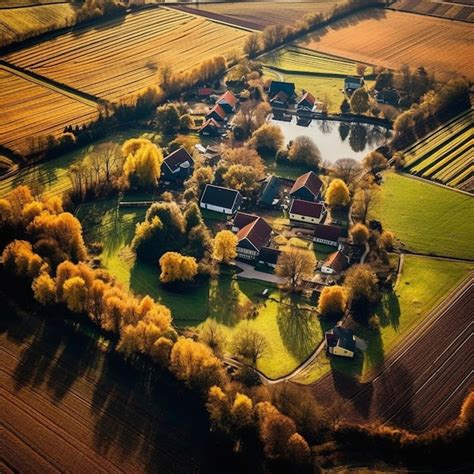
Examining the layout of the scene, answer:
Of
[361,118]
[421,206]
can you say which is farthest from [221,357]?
[361,118]

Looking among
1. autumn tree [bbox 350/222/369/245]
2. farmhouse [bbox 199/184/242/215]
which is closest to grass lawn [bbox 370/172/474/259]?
autumn tree [bbox 350/222/369/245]

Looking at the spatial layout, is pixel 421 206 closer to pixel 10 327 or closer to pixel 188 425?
pixel 188 425

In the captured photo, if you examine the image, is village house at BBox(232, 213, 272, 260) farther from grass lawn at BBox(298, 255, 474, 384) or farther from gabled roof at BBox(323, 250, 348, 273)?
grass lawn at BBox(298, 255, 474, 384)

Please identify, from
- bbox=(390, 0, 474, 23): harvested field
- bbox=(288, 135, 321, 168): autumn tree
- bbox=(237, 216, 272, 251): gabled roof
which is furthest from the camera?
bbox=(390, 0, 474, 23): harvested field

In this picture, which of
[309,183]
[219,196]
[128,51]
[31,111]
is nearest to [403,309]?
[309,183]

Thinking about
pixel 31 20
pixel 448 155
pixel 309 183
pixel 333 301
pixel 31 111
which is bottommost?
pixel 333 301

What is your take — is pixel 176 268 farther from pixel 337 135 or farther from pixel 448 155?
pixel 448 155
